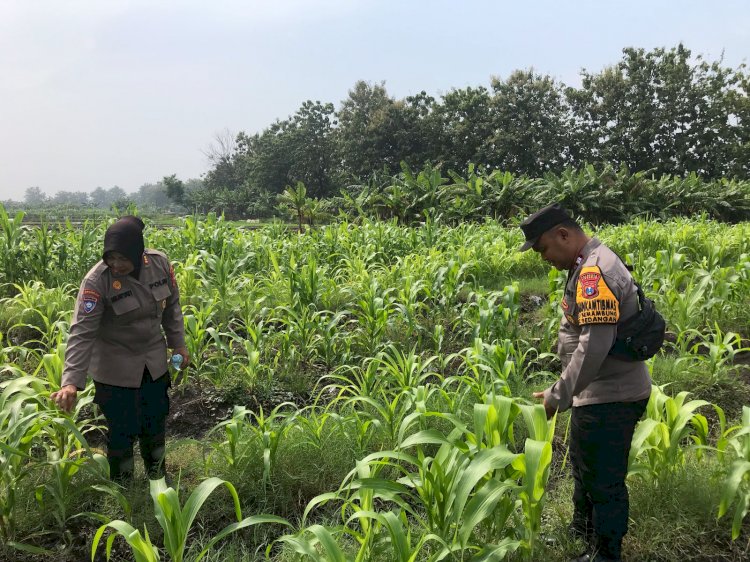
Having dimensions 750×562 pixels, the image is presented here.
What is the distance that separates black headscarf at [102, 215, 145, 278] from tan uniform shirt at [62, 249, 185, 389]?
15 cm

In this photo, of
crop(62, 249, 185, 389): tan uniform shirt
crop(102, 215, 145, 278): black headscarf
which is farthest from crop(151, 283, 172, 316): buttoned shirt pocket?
crop(102, 215, 145, 278): black headscarf

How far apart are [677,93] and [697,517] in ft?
110

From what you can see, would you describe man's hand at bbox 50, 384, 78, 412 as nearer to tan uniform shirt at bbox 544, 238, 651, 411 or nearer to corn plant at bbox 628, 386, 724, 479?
tan uniform shirt at bbox 544, 238, 651, 411

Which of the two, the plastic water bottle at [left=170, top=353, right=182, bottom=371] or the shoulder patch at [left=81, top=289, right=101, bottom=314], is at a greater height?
the shoulder patch at [left=81, top=289, right=101, bottom=314]

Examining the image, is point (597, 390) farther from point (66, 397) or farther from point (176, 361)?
point (66, 397)

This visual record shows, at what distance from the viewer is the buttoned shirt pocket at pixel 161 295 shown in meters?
2.76

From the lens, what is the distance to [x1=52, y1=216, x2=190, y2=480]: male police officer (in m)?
2.53

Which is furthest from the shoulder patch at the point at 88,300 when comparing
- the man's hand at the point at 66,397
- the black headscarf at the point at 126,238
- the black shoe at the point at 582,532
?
the black shoe at the point at 582,532

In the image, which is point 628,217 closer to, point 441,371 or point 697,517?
point 441,371

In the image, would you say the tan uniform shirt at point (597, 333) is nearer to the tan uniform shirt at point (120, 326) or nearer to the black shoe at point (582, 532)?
the black shoe at point (582, 532)

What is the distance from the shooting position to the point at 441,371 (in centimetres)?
443

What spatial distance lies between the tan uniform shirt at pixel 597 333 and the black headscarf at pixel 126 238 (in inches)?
77.3

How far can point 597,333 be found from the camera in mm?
1940

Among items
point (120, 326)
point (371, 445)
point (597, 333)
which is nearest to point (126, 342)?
point (120, 326)
